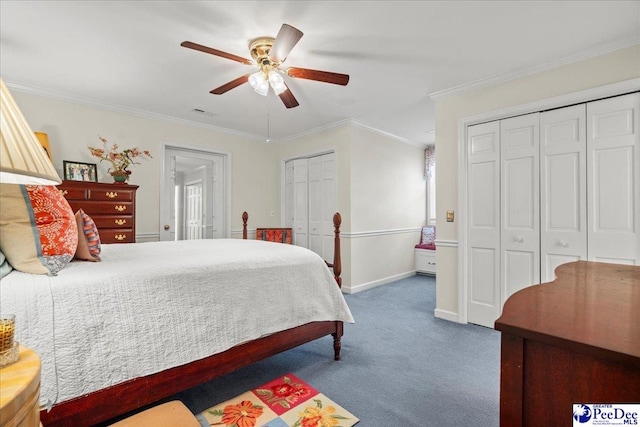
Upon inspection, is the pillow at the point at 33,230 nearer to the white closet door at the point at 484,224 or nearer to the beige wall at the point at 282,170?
the beige wall at the point at 282,170

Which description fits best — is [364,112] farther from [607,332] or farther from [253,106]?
[607,332]

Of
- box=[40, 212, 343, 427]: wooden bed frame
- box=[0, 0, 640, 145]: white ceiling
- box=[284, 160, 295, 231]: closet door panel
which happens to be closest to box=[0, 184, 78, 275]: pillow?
box=[40, 212, 343, 427]: wooden bed frame

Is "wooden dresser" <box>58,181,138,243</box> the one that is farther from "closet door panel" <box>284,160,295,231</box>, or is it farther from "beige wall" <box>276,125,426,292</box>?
"beige wall" <box>276,125,426,292</box>

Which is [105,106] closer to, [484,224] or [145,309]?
[145,309]

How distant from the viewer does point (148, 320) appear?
1429mm

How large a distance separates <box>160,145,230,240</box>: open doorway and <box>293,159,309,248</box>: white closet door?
1.18m

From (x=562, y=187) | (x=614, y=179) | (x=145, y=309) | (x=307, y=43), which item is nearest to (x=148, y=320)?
(x=145, y=309)

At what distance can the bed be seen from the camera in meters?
1.19

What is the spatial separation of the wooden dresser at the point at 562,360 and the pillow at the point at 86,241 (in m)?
1.94

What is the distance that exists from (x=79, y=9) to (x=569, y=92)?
3.89 metres

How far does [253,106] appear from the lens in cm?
382

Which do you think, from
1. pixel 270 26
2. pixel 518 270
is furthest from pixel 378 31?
pixel 518 270

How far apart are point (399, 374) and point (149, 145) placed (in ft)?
13.3

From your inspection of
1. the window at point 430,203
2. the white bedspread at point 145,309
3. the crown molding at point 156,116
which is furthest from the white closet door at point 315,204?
the white bedspread at point 145,309
